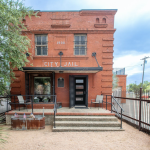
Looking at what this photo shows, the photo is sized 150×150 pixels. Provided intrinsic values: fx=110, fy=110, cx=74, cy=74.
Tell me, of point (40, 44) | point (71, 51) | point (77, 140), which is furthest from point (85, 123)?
point (40, 44)

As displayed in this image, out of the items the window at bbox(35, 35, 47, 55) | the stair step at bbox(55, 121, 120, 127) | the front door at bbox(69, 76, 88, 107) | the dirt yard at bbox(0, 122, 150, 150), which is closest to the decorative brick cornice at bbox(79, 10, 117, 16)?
the window at bbox(35, 35, 47, 55)

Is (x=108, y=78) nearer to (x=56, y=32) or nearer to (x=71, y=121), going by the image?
(x=71, y=121)

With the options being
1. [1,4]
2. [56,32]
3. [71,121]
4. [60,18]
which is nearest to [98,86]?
[71,121]

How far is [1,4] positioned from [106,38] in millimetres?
6453

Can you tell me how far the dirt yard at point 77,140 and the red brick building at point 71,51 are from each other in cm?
323

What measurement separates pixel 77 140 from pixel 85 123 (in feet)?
3.92

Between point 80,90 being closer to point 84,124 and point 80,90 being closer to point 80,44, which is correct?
point 84,124

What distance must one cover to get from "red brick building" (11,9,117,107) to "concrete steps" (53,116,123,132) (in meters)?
2.21

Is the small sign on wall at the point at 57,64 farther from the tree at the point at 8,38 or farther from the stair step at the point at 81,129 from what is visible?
the stair step at the point at 81,129

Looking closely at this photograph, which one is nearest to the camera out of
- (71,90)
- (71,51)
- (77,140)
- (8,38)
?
(77,140)

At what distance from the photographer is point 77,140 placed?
4.23 m

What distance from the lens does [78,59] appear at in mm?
8039

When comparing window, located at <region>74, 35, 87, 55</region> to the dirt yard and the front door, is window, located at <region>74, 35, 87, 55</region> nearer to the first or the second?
the front door

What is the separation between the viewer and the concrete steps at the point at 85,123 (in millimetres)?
5094
